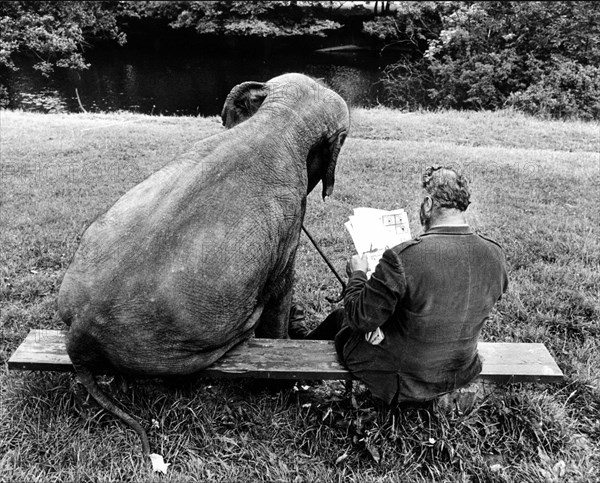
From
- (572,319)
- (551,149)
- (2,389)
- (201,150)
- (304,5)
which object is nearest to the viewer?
(201,150)

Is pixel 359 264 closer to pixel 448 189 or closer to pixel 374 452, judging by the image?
pixel 448 189

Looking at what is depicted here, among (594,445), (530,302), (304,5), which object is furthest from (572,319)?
(304,5)

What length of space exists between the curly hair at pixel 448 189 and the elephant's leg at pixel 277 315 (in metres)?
1.14

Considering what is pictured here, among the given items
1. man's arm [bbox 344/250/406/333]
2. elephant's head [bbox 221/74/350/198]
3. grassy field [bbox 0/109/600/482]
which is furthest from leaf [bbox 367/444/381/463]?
elephant's head [bbox 221/74/350/198]

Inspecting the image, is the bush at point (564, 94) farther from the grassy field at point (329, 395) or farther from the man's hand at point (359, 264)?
the man's hand at point (359, 264)

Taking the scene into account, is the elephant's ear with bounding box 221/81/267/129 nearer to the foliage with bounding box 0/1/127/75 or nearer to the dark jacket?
the dark jacket

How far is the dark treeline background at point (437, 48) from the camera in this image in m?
18.4

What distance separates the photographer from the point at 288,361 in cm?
334

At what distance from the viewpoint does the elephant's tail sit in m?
3.09

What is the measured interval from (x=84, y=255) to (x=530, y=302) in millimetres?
3685

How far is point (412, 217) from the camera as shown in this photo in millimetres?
6867

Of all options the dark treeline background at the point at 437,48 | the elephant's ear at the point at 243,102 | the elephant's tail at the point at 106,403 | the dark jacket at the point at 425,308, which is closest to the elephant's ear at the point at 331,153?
the elephant's ear at the point at 243,102

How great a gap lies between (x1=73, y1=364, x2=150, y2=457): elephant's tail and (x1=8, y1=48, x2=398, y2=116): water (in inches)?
644

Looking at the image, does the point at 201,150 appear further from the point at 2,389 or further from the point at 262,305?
the point at 2,389
